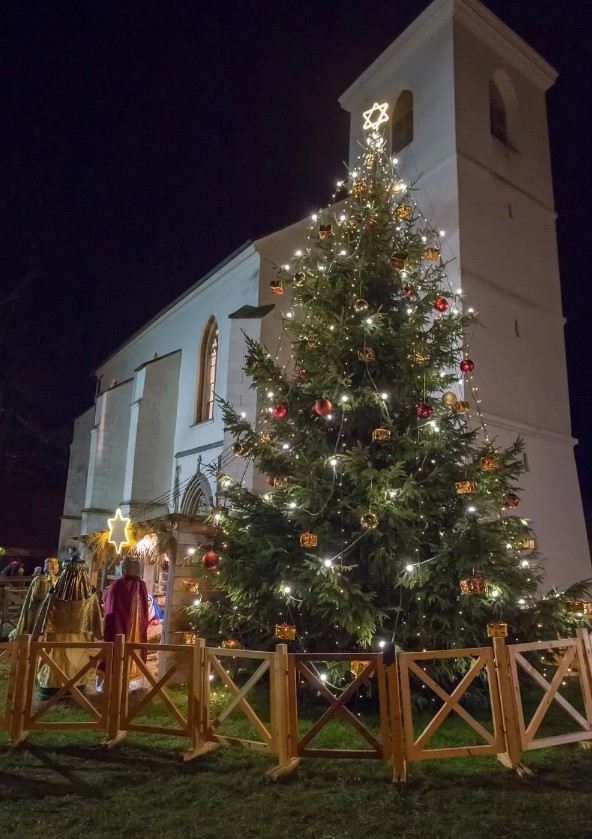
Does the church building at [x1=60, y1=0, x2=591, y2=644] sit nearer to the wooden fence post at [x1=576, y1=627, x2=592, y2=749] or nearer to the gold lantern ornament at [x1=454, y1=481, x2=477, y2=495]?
the gold lantern ornament at [x1=454, y1=481, x2=477, y2=495]

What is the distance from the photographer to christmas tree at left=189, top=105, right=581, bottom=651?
23.6 feet

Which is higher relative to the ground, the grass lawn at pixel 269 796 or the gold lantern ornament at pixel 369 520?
the gold lantern ornament at pixel 369 520

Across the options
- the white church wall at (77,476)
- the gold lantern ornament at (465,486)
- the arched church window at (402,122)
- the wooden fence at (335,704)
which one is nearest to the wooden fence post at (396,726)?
the wooden fence at (335,704)

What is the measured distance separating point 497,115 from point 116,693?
17.8 metres

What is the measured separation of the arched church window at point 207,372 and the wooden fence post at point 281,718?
1217cm

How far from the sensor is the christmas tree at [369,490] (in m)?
7.19

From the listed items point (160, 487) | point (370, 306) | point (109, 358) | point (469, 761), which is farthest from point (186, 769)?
point (109, 358)

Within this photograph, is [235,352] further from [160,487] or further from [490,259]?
[490,259]

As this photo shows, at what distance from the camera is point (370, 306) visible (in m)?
8.72

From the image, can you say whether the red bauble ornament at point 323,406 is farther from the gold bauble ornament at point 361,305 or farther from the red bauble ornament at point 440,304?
the red bauble ornament at point 440,304

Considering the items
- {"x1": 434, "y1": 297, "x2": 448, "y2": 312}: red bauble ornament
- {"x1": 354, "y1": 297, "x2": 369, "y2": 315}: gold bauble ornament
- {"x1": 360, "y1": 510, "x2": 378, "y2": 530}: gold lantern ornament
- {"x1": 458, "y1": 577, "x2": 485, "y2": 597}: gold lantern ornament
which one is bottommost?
{"x1": 458, "y1": 577, "x2": 485, "y2": 597}: gold lantern ornament

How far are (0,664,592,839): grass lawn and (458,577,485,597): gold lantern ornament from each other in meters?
1.65

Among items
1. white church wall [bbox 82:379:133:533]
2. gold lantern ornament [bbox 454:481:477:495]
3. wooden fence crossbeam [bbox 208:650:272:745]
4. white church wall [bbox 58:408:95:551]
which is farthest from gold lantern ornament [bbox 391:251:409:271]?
white church wall [bbox 58:408:95:551]

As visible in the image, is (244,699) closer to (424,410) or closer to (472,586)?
(472,586)
